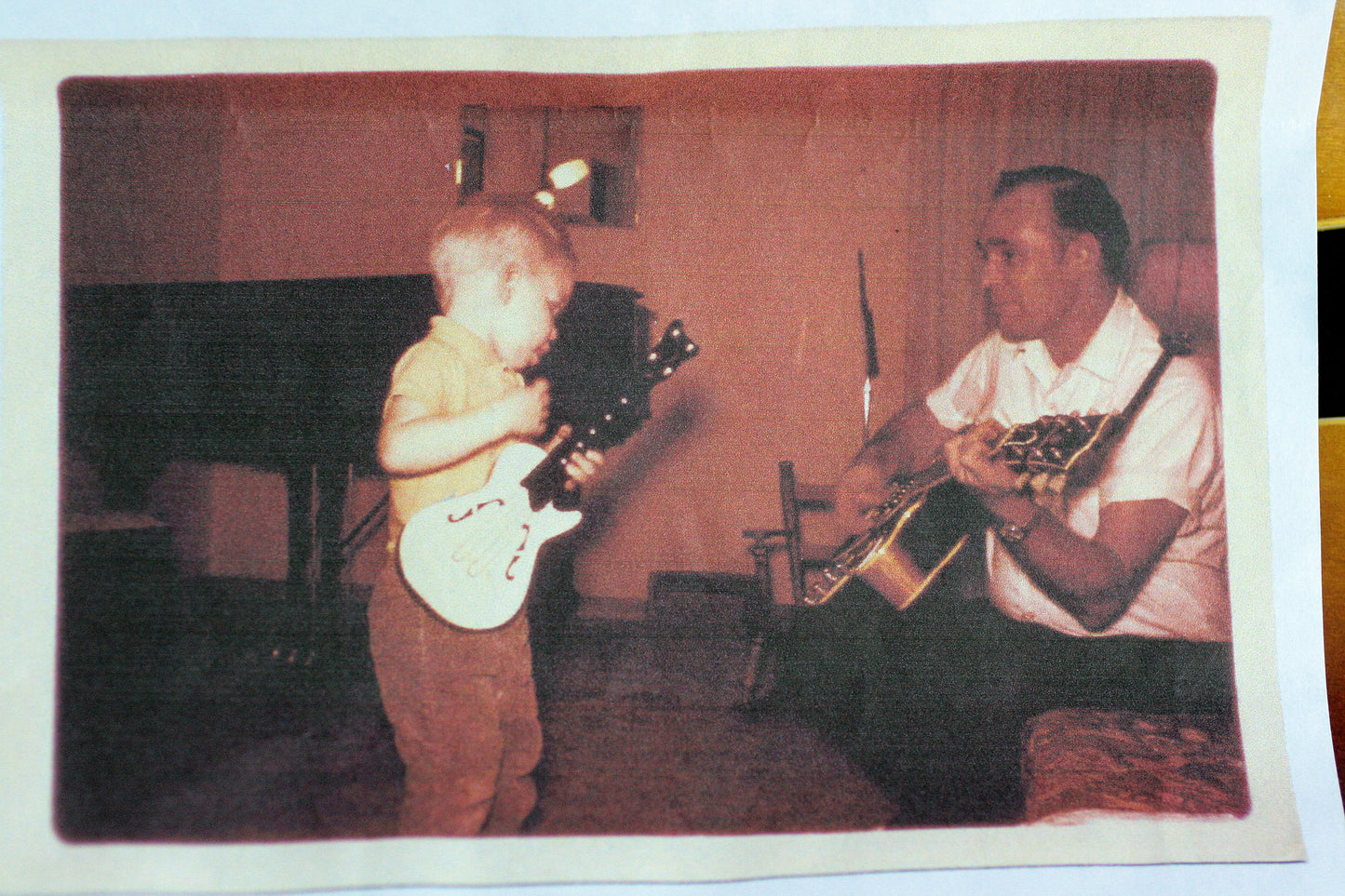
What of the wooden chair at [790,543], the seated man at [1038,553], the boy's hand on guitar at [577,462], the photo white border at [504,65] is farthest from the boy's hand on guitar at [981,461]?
the boy's hand on guitar at [577,462]

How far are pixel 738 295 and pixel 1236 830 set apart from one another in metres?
0.85

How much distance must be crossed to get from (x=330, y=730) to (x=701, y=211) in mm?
726

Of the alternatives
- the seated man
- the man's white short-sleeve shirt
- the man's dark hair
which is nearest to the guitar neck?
the seated man

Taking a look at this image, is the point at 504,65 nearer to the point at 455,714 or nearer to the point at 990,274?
the point at 990,274

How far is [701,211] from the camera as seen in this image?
97 cm

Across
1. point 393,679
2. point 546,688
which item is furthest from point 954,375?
point 393,679

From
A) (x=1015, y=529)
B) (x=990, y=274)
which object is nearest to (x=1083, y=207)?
(x=990, y=274)

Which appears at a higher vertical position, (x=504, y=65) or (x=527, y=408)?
(x=504, y=65)

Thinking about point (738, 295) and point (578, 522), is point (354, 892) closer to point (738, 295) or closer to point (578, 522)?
point (578, 522)

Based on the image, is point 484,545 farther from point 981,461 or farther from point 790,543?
point 981,461

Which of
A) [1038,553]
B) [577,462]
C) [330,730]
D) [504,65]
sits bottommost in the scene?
[330,730]

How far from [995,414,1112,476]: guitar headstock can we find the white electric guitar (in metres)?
0.44

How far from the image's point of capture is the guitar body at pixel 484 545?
0.94 metres

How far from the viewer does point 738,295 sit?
0.96m
